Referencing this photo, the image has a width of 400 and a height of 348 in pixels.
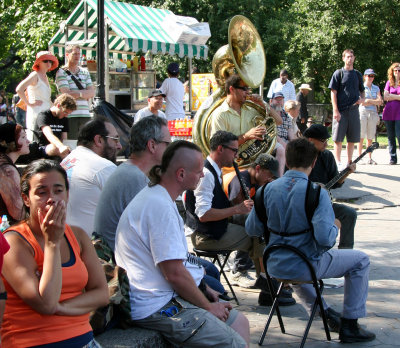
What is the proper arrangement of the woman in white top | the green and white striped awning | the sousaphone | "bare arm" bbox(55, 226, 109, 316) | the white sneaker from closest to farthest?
"bare arm" bbox(55, 226, 109, 316) < the white sneaker < the sousaphone < the woman in white top < the green and white striped awning

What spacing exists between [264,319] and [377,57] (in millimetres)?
22134

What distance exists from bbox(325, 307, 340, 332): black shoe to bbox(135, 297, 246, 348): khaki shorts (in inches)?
57.4

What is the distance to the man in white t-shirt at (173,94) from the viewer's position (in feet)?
38.6

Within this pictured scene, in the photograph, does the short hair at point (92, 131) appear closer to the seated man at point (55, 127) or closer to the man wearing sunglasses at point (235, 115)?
the seated man at point (55, 127)

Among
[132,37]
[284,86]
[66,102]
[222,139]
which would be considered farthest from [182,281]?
[132,37]

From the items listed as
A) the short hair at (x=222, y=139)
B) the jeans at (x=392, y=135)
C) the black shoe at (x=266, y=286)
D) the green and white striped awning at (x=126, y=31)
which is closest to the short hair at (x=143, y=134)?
the short hair at (x=222, y=139)

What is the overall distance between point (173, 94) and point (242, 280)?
6783 millimetres

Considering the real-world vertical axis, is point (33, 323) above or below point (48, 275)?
below

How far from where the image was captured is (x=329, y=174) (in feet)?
19.1

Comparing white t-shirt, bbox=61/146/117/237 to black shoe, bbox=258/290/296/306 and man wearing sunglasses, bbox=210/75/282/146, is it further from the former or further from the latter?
man wearing sunglasses, bbox=210/75/282/146

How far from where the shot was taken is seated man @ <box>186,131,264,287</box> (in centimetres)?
495

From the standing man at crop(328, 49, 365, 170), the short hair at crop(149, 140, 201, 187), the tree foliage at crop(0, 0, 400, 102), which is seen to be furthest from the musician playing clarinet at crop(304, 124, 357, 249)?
the tree foliage at crop(0, 0, 400, 102)

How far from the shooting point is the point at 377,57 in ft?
82.1

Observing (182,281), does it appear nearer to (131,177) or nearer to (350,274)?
(131,177)
